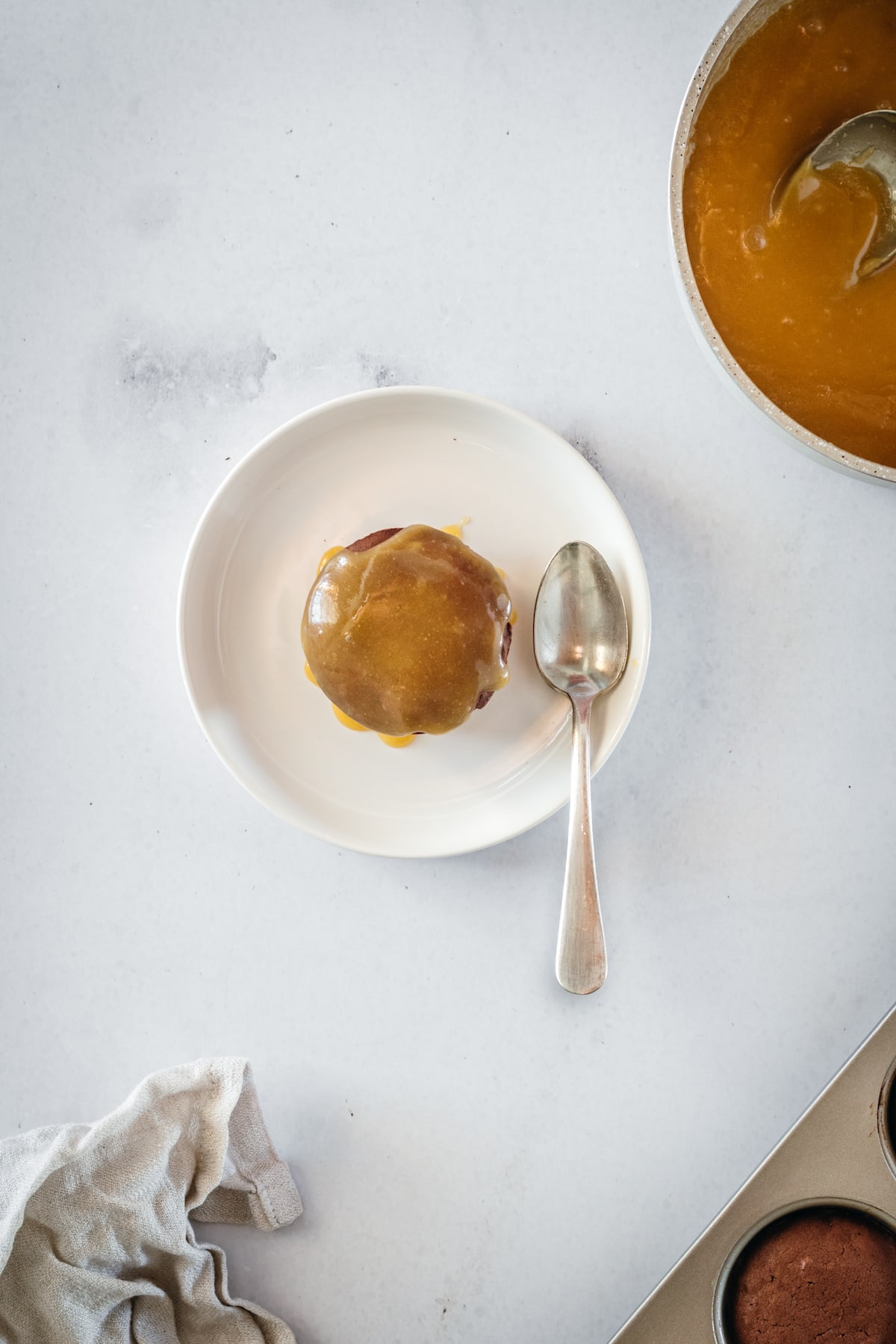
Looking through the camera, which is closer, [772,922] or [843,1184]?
[843,1184]

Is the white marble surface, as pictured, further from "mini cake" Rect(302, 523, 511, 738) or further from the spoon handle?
"mini cake" Rect(302, 523, 511, 738)

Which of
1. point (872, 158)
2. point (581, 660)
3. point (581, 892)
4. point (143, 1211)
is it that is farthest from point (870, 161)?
point (143, 1211)

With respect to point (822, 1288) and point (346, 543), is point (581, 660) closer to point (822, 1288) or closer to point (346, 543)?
point (346, 543)

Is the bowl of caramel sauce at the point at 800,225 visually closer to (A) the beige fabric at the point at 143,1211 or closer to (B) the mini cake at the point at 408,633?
(B) the mini cake at the point at 408,633

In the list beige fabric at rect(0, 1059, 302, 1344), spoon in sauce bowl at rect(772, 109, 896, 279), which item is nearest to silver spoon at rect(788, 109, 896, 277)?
spoon in sauce bowl at rect(772, 109, 896, 279)

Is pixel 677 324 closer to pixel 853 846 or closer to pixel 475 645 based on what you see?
pixel 475 645

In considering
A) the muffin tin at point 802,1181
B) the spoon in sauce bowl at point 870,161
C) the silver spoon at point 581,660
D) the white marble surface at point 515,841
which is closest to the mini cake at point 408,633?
the silver spoon at point 581,660

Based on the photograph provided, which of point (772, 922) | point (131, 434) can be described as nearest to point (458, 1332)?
point (772, 922)
